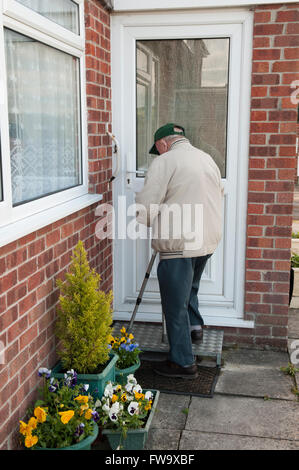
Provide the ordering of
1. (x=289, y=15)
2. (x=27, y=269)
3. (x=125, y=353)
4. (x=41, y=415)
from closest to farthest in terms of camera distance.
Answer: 1. (x=41, y=415)
2. (x=27, y=269)
3. (x=125, y=353)
4. (x=289, y=15)

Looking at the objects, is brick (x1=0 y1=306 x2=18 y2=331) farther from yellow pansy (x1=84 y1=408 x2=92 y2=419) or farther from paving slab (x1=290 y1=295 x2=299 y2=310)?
paving slab (x1=290 y1=295 x2=299 y2=310)

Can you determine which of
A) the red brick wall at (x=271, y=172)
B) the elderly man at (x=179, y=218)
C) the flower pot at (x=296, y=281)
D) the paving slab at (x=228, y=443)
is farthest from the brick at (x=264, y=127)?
the paving slab at (x=228, y=443)

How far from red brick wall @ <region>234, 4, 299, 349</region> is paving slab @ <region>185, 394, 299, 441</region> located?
1057 mm

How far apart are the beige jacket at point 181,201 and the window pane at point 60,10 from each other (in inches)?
43.6

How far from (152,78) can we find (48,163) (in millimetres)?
1642

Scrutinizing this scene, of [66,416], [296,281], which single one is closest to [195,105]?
[296,281]

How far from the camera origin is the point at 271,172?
445 centimetres

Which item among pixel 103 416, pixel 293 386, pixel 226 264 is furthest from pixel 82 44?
pixel 293 386

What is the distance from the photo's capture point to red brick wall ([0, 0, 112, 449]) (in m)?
2.77

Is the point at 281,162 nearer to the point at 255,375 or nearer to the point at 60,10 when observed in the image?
the point at 255,375

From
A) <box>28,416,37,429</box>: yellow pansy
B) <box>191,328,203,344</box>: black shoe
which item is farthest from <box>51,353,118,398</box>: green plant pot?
<box>191,328,203,344</box>: black shoe

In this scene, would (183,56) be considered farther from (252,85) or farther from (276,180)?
(276,180)

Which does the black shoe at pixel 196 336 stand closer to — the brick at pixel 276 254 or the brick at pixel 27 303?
the brick at pixel 276 254

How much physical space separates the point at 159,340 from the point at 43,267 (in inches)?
65.8
